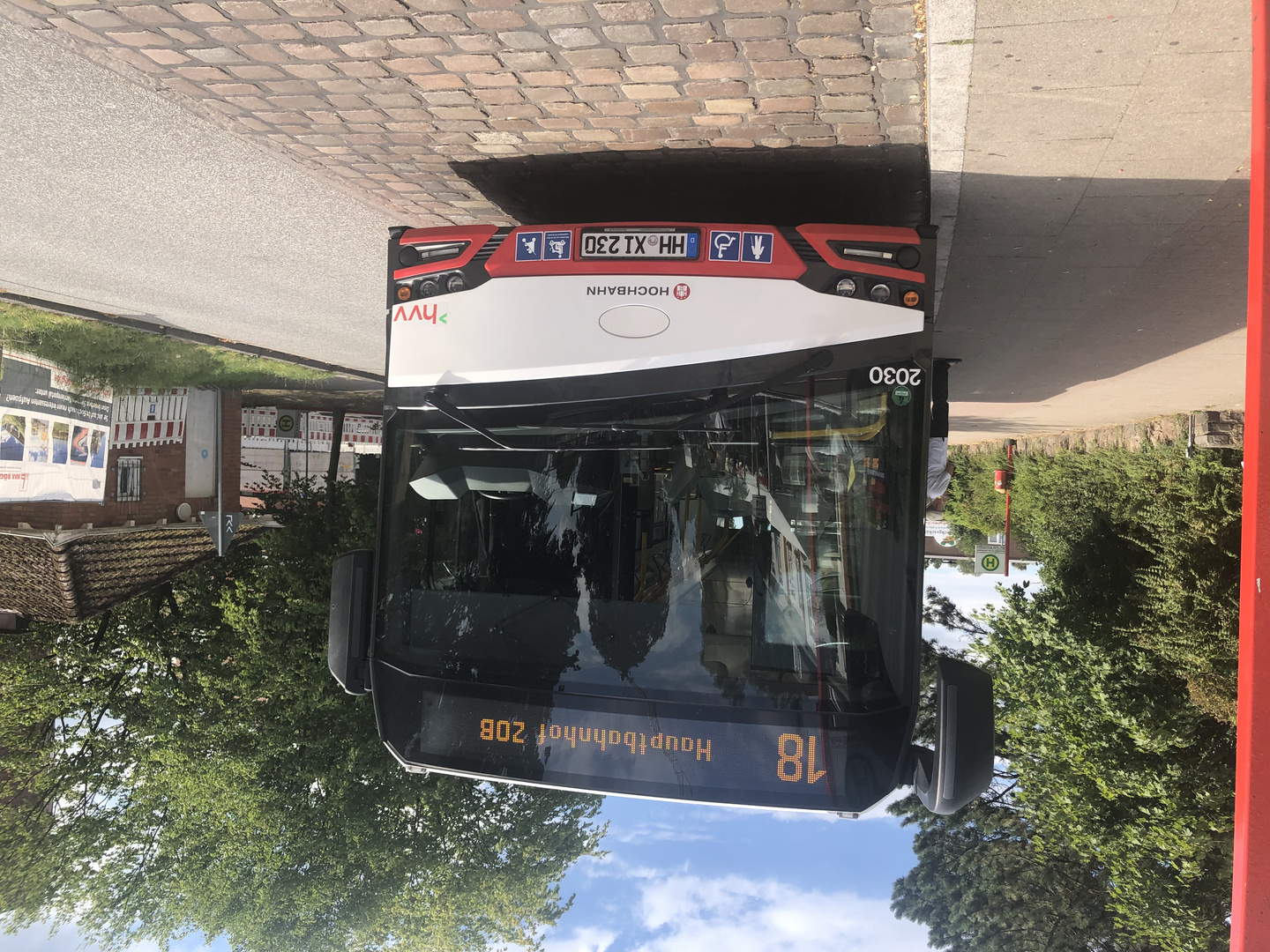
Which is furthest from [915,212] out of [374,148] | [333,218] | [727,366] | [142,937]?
[142,937]

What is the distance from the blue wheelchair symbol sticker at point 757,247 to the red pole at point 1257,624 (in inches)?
84.5

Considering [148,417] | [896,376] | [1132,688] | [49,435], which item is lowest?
[1132,688]

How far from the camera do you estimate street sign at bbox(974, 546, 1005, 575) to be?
79.1 feet

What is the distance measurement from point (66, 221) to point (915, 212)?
7.66 m

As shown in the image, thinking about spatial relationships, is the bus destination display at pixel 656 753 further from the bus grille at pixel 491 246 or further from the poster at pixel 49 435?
the poster at pixel 49 435

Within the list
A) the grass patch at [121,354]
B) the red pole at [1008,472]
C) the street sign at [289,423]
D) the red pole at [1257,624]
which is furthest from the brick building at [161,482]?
the red pole at [1008,472]

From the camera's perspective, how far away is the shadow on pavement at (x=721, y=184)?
16.4ft

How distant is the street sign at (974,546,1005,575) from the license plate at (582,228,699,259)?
2285cm

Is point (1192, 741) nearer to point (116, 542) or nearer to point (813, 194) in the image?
point (813, 194)

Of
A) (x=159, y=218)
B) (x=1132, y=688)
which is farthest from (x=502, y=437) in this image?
(x=1132, y=688)

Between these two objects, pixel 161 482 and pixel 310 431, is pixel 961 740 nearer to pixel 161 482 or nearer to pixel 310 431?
pixel 161 482

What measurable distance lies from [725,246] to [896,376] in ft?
3.85

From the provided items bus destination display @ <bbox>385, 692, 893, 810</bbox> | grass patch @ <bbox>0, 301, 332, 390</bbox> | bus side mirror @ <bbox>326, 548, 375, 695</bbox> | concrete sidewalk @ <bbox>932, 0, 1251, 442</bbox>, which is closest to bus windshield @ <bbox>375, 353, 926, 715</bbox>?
bus destination display @ <bbox>385, 692, 893, 810</bbox>

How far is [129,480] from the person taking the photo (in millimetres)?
12805
